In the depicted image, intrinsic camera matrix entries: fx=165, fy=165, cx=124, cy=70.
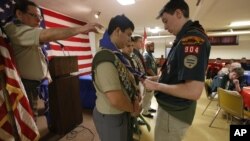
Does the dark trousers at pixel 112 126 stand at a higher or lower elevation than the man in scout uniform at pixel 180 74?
lower

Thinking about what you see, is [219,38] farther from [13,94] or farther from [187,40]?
[13,94]

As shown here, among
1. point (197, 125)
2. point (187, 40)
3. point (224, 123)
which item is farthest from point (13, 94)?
point (224, 123)

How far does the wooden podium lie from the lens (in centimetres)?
250

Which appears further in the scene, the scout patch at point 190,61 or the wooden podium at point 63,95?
the wooden podium at point 63,95

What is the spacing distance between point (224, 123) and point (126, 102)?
9.31 ft

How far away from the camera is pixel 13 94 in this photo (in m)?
0.94

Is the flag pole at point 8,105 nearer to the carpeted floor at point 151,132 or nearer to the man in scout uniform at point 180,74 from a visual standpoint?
the man in scout uniform at point 180,74

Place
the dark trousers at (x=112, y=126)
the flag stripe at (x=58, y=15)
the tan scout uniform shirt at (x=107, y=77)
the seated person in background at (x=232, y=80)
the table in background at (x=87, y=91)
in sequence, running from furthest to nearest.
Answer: the flag stripe at (x=58, y=15)
the table in background at (x=87, y=91)
the seated person in background at (x=232, y=80)
the dark trousers at (x=112, y=126)
the tan scout uniform shirt at (x=107, y=77)

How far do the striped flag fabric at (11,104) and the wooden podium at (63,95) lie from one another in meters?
1.52

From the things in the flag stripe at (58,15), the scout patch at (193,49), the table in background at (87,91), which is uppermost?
the flag stripe at (58,15)

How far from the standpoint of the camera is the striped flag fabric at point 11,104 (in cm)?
93

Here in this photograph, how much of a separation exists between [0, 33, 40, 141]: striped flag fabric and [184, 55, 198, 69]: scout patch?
101 cm

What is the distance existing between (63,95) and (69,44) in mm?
2702

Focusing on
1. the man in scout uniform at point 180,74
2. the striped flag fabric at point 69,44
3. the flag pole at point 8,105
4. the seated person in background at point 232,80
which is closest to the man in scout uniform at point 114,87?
the man in scout uniform at point 180,74
